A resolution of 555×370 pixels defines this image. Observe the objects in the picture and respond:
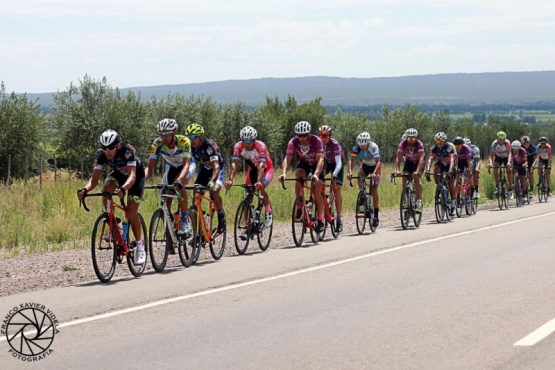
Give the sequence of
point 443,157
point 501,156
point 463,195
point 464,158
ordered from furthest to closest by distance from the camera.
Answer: point 501,156 → point 464,158 → point 463,195 → point 443,157

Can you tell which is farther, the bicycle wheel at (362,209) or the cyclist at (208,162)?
the bicycle wheel at (362,209)

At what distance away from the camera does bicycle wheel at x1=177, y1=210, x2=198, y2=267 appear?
1373 centimetres

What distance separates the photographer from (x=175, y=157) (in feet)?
45.3

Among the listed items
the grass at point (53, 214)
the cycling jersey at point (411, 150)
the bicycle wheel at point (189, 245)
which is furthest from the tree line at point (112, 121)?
the bicycle wheel at point (189, 245)

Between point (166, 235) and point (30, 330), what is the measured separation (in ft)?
15.9

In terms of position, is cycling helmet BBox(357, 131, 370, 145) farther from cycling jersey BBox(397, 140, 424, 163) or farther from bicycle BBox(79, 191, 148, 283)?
bicycle BBox(79, 191, 148, 283)

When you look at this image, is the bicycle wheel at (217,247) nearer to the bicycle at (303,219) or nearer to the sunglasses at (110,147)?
the bicycle at (303,219)

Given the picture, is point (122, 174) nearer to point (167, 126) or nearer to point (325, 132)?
point (167, 126)

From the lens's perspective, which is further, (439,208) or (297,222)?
(439,208)

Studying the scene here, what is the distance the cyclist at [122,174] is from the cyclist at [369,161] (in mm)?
7473

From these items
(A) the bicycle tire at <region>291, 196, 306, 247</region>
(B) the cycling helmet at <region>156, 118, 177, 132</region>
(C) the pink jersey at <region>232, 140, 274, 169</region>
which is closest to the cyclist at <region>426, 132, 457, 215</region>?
(A) the bicycle tire at <region>291, 196, 306, 247</region>

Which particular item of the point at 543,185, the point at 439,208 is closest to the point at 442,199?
the point at 439,208

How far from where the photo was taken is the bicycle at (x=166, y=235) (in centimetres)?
1330

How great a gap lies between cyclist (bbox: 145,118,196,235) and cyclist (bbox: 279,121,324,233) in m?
3.47
